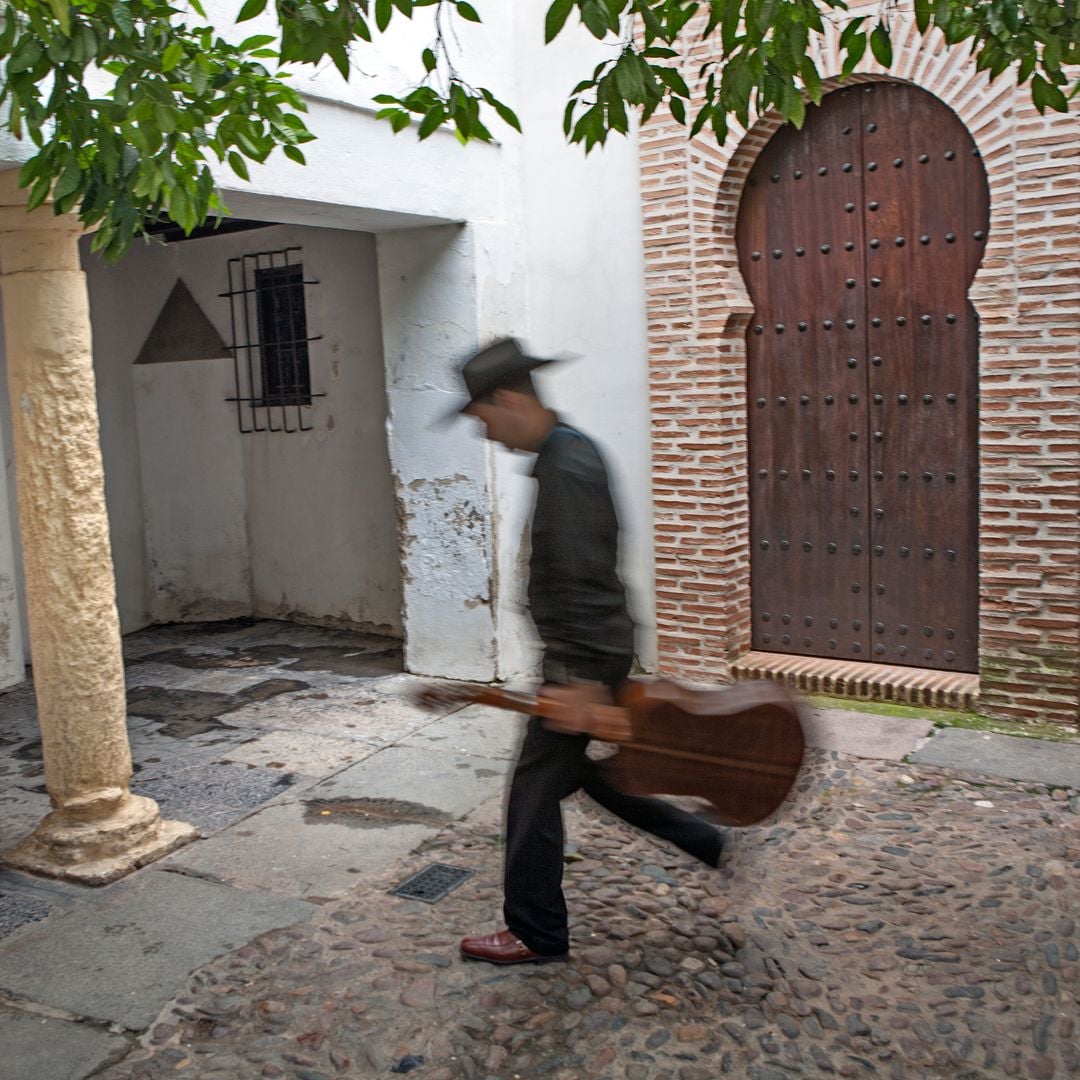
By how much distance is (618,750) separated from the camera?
146 inches

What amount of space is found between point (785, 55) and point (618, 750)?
85.0 inches

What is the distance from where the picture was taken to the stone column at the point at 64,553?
15.5 feet

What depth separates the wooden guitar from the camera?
361cm

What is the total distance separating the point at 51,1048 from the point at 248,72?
3018 millimetres

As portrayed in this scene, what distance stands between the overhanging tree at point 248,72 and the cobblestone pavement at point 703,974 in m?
2.48

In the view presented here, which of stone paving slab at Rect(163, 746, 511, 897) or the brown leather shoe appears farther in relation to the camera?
stone paving slab at Rect(163, 746, 511, 897)

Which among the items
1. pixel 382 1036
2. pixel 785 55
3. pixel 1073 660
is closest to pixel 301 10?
pixel 785 55

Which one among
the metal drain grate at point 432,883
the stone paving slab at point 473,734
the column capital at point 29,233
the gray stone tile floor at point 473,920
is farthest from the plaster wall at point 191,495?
the metal drain grate at point 432,883

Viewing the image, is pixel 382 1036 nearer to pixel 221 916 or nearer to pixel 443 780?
pixel 221 916

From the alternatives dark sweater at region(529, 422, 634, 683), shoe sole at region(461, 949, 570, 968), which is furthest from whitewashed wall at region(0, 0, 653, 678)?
dark sweater at region(529, 422, 634, 683)

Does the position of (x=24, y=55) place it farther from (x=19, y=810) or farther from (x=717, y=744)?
(x=19, y=810)

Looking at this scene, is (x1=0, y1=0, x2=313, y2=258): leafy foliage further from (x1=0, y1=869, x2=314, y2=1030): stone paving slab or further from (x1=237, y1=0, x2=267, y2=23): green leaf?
(x1=0, y1=869, x2=314, y2=1030): stone paving slab

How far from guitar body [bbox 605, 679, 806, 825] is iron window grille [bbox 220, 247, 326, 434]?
6.02m

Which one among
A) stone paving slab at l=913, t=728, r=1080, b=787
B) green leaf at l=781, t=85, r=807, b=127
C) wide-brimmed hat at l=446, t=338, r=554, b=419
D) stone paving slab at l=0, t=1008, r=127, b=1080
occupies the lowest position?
stone paving slab at l=0, t=1008, r=127, b=1080
